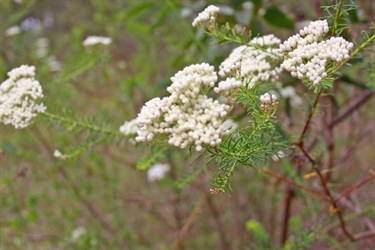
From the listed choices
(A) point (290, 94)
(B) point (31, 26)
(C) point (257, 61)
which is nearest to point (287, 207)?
(A) point (290, 94)

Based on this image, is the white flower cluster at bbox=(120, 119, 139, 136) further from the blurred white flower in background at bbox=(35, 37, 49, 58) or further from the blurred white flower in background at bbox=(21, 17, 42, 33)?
the blurred white flower in background at bbox=(21, 17, 42, 33)

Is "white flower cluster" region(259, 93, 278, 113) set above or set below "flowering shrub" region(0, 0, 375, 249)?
below

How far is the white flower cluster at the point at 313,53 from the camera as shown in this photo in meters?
0.66

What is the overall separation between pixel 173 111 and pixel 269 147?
6.3 inches

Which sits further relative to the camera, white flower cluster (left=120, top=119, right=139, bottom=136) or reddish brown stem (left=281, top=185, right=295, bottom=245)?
reddish brown stem (left=281, top=185, right=295, bottom=245)

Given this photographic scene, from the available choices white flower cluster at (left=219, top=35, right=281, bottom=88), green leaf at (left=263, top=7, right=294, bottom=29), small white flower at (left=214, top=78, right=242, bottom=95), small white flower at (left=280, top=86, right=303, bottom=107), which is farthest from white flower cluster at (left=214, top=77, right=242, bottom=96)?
green leaf at (left=263, top=7, right=294, bottom=29)

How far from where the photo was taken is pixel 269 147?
28.1 inches

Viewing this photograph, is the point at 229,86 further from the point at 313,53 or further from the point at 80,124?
the point at 80,124

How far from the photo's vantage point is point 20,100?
2.93 feet

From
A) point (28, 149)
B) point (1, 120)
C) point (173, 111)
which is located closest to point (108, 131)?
point (1, 120)

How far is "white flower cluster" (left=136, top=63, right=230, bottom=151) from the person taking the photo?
0.63m

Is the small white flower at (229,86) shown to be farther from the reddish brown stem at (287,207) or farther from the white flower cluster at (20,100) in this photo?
the reddish brown stem at (287,207)

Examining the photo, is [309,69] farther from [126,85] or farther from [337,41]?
[126,85]

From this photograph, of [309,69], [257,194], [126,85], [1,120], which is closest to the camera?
[309,69]
